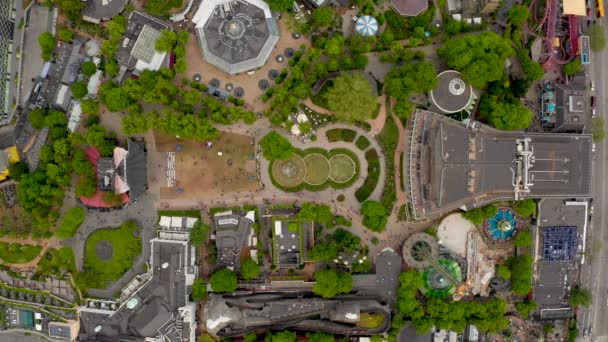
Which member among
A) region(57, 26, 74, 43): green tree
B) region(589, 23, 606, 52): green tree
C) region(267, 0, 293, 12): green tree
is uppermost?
region(267, 0, 293, 12): green tree

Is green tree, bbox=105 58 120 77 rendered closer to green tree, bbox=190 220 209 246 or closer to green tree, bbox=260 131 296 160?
green tree, bbox=260 131 296 160

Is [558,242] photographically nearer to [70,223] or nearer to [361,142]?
[361,142]

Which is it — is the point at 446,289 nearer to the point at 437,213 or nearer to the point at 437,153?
the point at 437,213

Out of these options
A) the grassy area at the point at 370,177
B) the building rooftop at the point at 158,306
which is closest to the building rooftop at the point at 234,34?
the grassy area at the point at 370,177

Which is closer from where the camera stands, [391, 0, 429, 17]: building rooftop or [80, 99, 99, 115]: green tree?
[80, 99, 99, 115]: green tree

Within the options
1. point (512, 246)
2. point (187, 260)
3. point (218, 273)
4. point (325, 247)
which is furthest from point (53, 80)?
point (512, 246)

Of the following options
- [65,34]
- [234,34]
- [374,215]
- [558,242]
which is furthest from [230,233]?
[558,242]

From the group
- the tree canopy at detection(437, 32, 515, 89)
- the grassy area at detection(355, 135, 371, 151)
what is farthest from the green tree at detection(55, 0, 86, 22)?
the tree canopy at detection(437, 32, 515, 89)

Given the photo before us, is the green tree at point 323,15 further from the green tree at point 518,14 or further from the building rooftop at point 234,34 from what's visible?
the green tree at point 518,14
